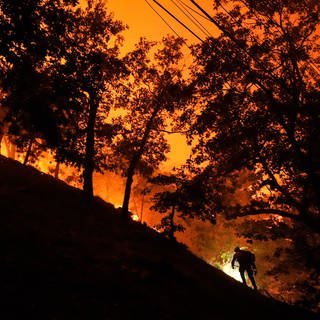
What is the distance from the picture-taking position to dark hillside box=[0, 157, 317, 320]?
8102 millimetres

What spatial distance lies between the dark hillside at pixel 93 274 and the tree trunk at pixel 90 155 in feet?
7.46

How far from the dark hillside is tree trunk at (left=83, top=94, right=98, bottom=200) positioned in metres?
2.28

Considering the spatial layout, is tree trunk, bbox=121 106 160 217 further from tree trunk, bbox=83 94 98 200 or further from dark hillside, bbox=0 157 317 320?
dark hillside, bbox=0 157 317 320

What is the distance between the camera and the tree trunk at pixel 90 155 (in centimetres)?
2150

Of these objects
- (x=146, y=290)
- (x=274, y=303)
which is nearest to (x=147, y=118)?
(x=274, y=303)

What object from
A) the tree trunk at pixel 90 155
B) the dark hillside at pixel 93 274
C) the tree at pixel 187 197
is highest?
the tree trunk at pixel 90 155

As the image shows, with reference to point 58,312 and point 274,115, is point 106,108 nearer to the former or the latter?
point 274,115

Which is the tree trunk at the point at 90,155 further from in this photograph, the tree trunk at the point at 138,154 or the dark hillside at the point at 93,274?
the tree trunk at the point at 138,154

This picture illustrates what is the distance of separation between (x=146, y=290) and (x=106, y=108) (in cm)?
1500

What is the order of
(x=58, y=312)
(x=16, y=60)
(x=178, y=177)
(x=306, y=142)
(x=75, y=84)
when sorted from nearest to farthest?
(x=58, y=312), (x=16, y=60), (x=75, y=84), (x=306, y=142), (x=178, y=177)

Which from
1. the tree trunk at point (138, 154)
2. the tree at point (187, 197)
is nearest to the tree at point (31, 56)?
the tree at point (187, 197)

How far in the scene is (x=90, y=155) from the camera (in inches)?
856

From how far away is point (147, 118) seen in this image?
24375 mm

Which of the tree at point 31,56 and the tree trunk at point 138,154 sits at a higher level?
the tree trunk at point 138,154
